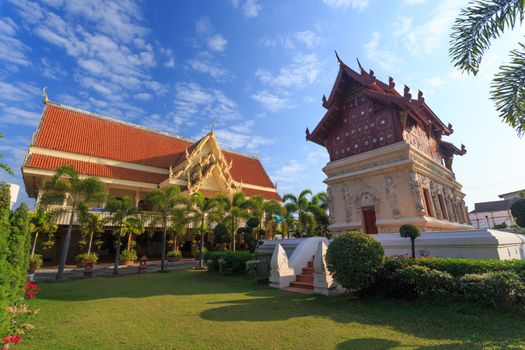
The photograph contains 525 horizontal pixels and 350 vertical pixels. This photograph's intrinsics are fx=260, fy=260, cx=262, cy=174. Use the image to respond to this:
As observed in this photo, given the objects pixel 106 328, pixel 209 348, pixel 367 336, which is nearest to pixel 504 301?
pixel 367 336

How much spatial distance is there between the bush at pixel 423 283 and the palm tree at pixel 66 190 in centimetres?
1395

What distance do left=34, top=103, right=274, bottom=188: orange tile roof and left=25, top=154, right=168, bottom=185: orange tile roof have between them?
3.19 ft

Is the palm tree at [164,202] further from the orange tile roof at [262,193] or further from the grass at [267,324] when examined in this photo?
the orange tile roof at [262,193]

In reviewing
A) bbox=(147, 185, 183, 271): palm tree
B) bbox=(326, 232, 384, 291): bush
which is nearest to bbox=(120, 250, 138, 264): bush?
bbox=(147, 185, 183, 271): palm tree

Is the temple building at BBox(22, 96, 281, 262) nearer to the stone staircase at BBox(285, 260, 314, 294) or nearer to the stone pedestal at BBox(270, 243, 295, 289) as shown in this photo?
the stone pedestal at BBox(270, 243, 295, 289)

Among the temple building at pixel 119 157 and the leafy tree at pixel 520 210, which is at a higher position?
the temple building at pixel 119 157

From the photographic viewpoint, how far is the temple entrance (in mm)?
13312

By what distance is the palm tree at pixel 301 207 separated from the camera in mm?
21219

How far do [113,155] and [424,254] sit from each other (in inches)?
903

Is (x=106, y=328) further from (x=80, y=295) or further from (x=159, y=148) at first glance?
(x=159, y=148)

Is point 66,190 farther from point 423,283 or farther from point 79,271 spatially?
point 423,283

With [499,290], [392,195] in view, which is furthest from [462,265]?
[392,195]

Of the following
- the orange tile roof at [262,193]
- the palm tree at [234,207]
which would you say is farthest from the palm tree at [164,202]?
the orange tile roof at [262,193]

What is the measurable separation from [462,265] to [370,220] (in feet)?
25.0
